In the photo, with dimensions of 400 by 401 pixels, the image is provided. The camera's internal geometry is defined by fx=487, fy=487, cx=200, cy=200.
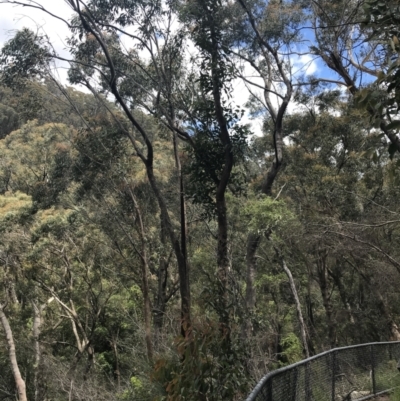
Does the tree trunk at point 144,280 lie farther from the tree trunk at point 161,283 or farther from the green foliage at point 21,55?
the green foliage at point 21,55

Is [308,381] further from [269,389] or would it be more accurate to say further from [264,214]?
[264,214]

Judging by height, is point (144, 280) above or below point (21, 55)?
below

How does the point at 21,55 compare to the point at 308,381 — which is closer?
the point at 308,381

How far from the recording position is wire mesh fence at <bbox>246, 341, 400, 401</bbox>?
432 centimetres

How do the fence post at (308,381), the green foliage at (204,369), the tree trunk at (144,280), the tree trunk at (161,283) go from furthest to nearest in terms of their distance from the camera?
the tree trunk at (161,283), the tree trunk at (144,280), the fence post at (308,381), the green foliage at (204,369)

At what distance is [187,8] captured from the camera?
11.4 m

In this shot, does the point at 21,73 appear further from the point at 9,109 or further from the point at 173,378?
the point at 9,109

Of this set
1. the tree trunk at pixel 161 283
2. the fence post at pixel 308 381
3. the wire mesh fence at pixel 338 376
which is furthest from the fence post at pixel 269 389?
the tree trunk at pixel 161 283

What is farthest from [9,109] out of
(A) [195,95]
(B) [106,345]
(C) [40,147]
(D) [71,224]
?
(A) [195,95]

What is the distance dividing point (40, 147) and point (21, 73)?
13035 mm

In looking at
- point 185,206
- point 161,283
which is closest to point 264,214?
point 185,206

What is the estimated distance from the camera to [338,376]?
668 cm

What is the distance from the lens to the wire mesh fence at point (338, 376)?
4320mm

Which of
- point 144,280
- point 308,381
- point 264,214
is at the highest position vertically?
point 264,214
